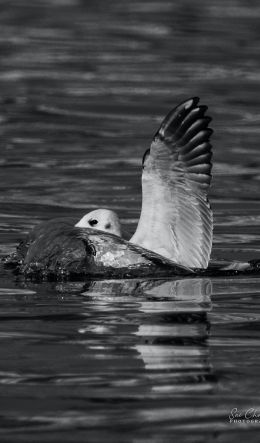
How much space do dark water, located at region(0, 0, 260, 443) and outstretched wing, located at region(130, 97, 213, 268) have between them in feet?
2.08

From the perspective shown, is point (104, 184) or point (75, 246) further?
point (104, 184)

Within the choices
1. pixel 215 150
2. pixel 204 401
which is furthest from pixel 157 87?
pixel 204 401

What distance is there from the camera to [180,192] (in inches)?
419

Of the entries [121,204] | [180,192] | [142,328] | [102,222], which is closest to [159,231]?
[180,192]

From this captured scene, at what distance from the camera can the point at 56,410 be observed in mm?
6582

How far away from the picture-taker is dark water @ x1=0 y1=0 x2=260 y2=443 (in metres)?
6.68

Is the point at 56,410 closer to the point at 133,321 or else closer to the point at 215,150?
the point at 133,321

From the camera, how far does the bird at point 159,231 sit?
10242mm

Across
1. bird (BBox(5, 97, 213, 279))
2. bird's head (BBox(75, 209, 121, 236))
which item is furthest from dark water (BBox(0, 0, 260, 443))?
bird's head (BBox(75, 209, 121, 236))

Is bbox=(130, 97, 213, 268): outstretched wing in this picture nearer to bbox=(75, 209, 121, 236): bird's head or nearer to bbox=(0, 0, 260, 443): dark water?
bbox=(75, 209, 121, 236): bird's head

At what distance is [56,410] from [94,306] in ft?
8.02

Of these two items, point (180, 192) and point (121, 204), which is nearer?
point (180, 192)

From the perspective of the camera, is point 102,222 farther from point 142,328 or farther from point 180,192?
point 142,328

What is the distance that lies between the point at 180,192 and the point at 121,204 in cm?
312
